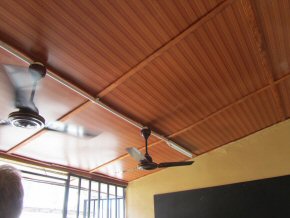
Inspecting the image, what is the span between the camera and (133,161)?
624cm

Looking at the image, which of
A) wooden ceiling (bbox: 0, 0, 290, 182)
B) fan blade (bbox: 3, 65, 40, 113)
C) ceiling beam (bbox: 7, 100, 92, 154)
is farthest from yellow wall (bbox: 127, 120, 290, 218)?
fan blade (bbox: 3, 65, 40, 113)

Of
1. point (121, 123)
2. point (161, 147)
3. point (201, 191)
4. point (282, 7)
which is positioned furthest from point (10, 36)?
point (201, 191)

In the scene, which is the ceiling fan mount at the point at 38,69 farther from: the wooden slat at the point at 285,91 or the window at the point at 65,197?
the wooden slat at the point at 285,91

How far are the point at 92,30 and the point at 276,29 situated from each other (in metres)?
2.44

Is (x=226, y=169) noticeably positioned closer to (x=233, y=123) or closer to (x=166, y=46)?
(x=233, y=123)

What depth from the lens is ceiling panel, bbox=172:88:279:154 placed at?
5.27m

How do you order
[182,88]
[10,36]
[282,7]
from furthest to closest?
1. [182,88]
2. [282,7]
3. [10,36]

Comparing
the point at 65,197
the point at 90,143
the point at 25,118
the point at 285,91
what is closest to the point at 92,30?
the point at 25,118

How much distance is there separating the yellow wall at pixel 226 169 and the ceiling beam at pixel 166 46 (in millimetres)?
3750

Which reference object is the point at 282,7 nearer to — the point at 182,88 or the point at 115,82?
the point at 182,88

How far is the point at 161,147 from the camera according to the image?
19.5 ft

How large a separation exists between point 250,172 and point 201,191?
1.18m

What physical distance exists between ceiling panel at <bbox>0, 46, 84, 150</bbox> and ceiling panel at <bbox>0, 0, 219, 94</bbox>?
0.21m

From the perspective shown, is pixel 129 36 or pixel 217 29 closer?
pixel 129 36
